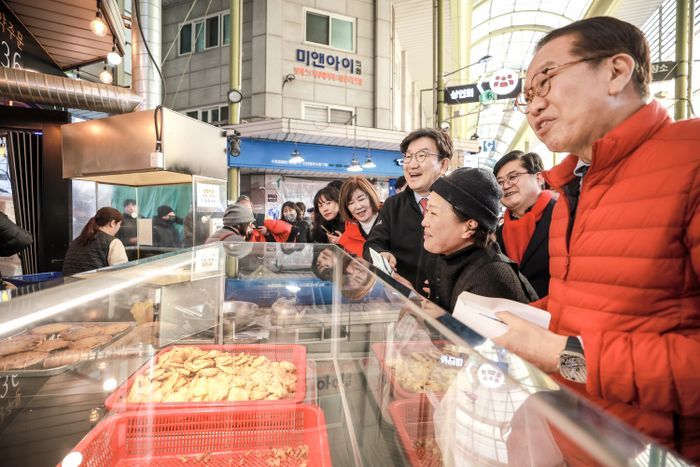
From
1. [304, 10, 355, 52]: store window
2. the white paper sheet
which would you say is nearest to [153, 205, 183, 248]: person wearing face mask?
the white paper sheet

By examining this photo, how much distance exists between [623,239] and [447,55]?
15.6 meters

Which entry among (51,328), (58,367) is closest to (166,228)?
(58,367)

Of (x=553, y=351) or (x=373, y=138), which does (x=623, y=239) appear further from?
(x=373, y=138)

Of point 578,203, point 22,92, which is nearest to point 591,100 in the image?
point 578,203

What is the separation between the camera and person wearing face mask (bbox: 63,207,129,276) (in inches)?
121

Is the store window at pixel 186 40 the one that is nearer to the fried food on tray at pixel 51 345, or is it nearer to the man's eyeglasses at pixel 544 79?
the fried food on tray at pixel 51 345

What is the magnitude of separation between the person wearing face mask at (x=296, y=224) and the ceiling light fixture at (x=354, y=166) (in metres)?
2.66

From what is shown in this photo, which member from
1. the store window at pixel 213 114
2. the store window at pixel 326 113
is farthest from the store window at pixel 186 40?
the store window at pixel 326 113

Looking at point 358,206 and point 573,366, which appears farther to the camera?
point 358,206

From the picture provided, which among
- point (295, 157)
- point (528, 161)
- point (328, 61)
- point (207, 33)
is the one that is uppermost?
point (207, 33)

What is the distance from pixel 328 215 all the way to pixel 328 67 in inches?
312

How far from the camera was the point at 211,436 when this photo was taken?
3.95 feet

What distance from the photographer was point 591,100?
0.92 m

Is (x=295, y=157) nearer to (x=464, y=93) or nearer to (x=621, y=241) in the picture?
(x=464, y=93)
